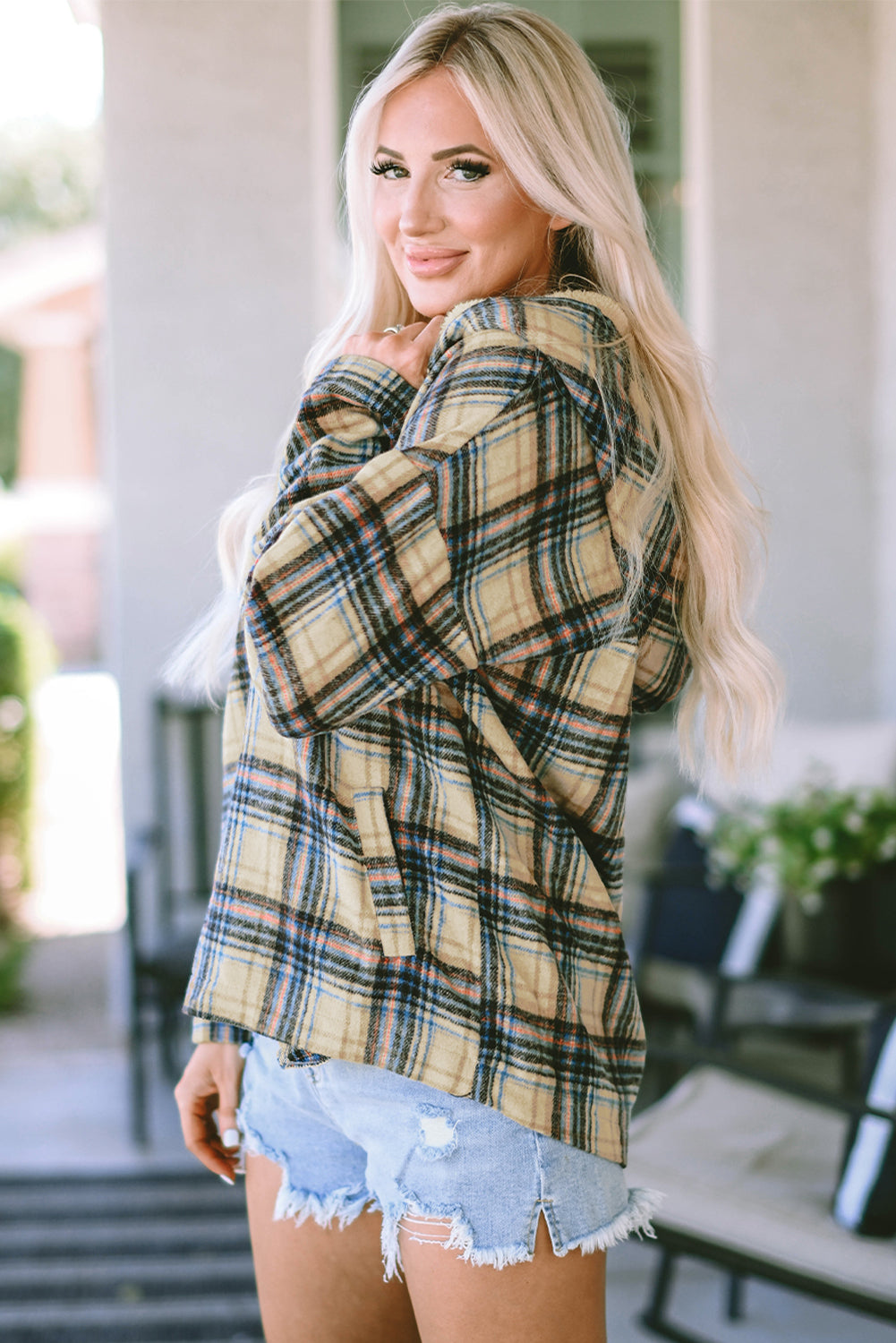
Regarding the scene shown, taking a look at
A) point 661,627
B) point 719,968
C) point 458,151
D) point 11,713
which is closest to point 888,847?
point 719,968

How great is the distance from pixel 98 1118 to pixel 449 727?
267 centimetres

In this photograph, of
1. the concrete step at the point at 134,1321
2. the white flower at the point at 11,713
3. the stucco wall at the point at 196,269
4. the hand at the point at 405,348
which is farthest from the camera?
the white flower at the point at 11,713

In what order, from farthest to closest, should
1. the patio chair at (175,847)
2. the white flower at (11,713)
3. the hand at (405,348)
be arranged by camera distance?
the white flower at (11,713) < the patio chair at (175,847) < the hand at (405,348)

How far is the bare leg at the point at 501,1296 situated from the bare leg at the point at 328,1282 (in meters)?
0.11

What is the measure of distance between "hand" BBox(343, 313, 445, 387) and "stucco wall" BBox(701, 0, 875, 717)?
2.66 meters

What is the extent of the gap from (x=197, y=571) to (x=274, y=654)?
2834mm

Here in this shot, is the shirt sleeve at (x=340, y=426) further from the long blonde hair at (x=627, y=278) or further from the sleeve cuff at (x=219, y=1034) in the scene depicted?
the sleeve cuff at (x=219, y=1034)

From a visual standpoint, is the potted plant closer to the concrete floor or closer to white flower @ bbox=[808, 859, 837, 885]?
white flower @ bbox=[808, 859, 837, 885]

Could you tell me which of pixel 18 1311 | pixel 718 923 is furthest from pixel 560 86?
pixel 718 923

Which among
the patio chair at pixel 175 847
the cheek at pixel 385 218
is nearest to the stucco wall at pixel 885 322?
the patio chair at pixel 175 847

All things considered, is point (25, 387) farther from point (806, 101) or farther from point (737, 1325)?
point (737, 1325)

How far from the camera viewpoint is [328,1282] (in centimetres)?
98

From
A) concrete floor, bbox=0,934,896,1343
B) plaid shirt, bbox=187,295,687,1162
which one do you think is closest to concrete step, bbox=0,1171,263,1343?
concrete floor, bbox=0,934,896,1343

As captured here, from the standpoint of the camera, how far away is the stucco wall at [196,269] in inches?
137
